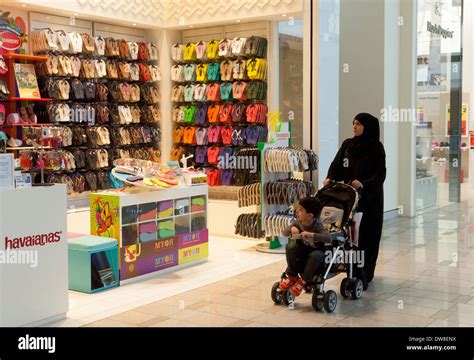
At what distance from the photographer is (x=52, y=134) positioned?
8438 mm

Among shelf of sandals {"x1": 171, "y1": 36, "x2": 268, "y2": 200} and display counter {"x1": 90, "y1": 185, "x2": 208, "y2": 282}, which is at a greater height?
shelf of sandals {"x1": 171, "y1": 36, "x2": 268, "y2": 200}

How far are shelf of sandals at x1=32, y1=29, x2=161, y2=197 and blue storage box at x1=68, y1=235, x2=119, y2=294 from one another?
351 centimetres

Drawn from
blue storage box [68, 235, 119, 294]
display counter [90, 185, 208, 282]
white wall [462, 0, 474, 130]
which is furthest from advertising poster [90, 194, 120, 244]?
white wall [462, 0, 474, 130]

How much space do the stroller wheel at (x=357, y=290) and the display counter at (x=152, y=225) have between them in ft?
7.13

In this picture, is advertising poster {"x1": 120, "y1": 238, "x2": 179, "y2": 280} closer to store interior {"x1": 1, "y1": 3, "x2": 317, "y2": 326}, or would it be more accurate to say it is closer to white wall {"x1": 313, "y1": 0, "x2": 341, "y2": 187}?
store interior {"x1": 1, "y1": 3, "x2": 317, "y2": 326}

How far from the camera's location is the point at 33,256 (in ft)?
15.5

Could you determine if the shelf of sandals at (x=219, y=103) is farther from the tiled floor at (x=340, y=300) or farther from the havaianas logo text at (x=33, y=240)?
the havaianas logo text at (x=33, y=240)

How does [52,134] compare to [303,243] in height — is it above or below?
above

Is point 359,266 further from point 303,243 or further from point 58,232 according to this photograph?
point 58,232

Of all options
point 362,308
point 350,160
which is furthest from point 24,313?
point 350,160

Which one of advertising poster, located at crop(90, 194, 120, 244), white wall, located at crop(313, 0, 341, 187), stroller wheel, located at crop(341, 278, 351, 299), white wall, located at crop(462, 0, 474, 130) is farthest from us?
white wall, located at crop(462, 0, 474, 130)

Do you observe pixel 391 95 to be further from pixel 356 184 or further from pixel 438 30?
pixel 356 184

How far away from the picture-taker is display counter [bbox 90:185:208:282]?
6.23 m
